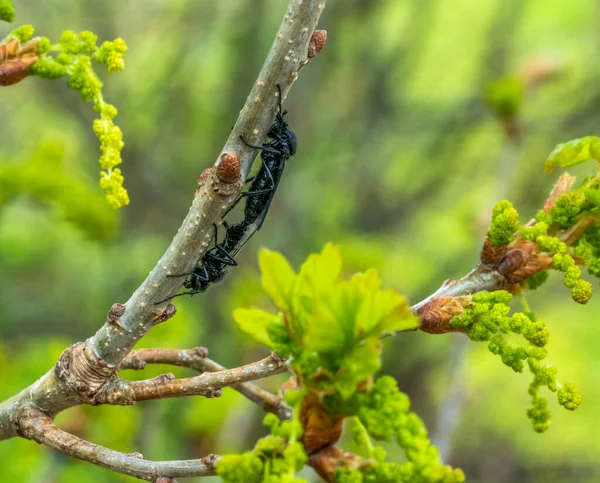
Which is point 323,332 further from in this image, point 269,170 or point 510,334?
point 269,170

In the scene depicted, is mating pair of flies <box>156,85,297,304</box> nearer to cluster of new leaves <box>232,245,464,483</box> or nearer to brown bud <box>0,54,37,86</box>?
brown bud <box>0,54,37,86</box>

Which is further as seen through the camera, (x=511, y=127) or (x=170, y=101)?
(x=170, y=101)

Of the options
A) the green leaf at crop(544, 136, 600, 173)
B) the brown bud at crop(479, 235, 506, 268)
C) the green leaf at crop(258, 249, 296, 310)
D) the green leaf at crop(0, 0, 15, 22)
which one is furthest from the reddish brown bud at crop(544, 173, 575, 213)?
the green leaf at crop(0, 0, 15, 22)

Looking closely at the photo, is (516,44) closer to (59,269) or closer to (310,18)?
(59,269)

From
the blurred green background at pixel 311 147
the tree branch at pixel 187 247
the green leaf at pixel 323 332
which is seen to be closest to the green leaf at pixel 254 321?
the green leaf at pixel 323 332

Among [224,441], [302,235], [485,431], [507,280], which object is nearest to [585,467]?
[485,431]

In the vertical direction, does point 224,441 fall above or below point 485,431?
below
